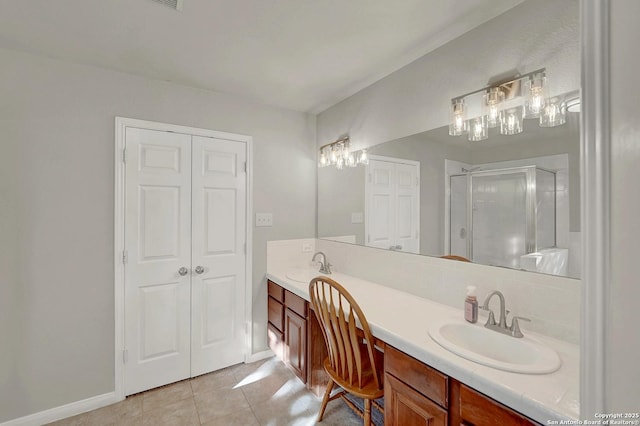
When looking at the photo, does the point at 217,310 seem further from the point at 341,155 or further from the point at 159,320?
the point at 341,155

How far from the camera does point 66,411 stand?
185cm

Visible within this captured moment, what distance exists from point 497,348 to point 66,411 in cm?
263

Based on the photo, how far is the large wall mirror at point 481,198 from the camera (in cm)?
125

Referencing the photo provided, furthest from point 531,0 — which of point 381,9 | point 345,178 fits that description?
point 345,178

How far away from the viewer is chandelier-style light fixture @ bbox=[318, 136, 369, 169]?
238 cm

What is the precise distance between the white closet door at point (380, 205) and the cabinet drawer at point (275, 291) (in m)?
0.82

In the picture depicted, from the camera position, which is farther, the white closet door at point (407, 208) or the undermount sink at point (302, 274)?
the undermount sink at point (302, 274)

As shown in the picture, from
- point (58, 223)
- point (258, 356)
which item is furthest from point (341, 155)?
point (58, 223)

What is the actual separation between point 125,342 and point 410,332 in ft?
6.60

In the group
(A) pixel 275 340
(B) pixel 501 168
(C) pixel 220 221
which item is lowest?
(A) pixel 275 340

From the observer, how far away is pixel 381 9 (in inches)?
56.7

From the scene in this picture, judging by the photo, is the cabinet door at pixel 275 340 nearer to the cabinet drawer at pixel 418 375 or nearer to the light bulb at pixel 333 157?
the cabinet drawer at pixel 418 375

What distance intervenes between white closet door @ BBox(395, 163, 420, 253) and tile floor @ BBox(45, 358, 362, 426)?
1197 millimetres

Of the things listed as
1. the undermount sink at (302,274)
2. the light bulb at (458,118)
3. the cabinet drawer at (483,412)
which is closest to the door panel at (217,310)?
the undermount sink at (302,274)
